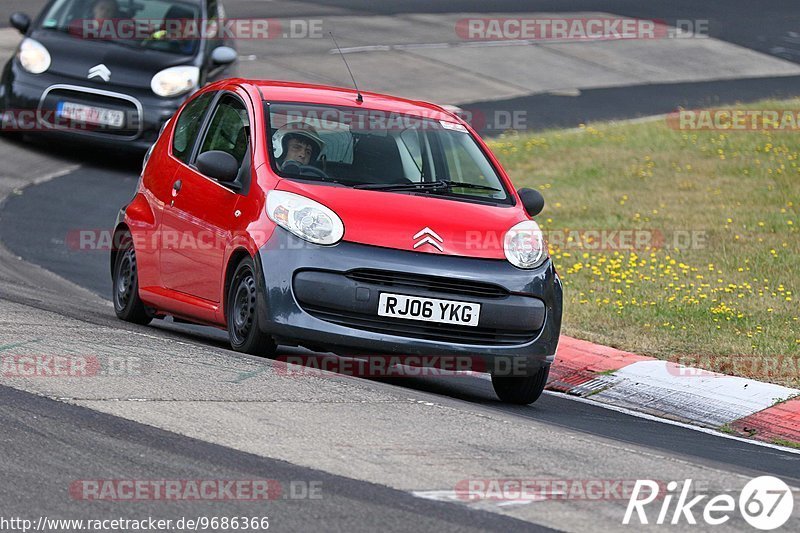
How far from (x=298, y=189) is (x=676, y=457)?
264 centimetres

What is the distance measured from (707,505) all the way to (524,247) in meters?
2.74

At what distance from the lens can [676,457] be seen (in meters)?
7.00

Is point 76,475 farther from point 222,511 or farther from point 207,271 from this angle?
point 207,271

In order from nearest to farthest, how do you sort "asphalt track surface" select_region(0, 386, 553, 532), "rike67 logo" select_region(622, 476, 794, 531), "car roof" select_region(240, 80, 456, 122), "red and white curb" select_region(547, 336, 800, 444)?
"asphalt track surface" select_region(0, 386, 553, 532), "rike67 logo" select_region(622, 476, 794, 531), "red and white curb" select_region(547, 336, 800, 444), "car roof" select_region(240, 80, 456, 122)

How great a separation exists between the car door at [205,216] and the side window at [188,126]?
0.41 feet

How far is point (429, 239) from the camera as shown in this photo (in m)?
8.21

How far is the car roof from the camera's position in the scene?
935cm

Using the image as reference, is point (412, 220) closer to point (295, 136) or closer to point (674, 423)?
point (295, 136)

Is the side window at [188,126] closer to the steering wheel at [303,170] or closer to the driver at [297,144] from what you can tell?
the driver at [297,144]

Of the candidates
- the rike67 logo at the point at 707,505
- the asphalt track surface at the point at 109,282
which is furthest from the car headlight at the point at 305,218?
the rike67 logo at the point at 707,505

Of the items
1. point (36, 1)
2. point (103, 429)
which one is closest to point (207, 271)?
point (103, 429)

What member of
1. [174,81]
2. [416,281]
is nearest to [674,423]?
[416,281]

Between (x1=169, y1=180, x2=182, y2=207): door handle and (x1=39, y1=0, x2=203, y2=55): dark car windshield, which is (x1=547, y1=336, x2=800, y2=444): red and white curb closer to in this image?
(x1=169, y1=180, x2=182, y2=207): door handle

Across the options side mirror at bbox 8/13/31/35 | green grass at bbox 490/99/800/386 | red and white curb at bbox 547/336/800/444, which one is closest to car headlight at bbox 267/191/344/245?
red and white curb at bbox 547/336/800/444
